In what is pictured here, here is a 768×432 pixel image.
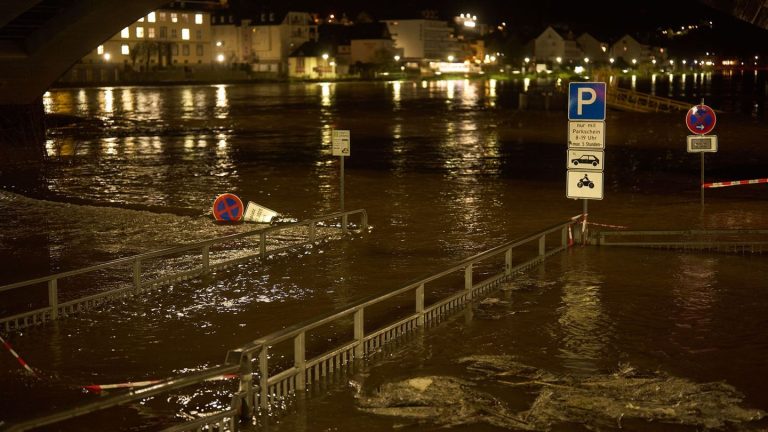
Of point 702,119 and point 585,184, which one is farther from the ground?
point 702,119

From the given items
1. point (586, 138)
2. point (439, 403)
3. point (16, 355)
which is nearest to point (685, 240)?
point (586, 138)

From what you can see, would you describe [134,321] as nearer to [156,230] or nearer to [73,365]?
[73,365]

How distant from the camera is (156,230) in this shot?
18922 millimetres

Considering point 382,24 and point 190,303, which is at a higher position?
point 382,24

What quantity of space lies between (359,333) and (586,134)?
764 cm

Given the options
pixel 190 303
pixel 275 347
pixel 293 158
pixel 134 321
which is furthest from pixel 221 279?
pixel 293 158

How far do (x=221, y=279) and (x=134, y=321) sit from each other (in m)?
2.60

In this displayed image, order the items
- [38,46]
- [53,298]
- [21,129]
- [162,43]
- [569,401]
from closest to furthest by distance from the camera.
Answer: [569,401]
[53,298]
[38,46]
[21,129]
[162,43]

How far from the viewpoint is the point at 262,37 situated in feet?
552

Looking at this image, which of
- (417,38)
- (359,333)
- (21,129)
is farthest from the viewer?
(417,38)

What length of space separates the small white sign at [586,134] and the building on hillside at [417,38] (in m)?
178

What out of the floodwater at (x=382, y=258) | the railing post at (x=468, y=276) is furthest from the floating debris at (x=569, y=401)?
the railing post at (x=468, y=276)

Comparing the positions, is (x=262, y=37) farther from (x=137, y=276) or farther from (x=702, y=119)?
(x=137, y=276)

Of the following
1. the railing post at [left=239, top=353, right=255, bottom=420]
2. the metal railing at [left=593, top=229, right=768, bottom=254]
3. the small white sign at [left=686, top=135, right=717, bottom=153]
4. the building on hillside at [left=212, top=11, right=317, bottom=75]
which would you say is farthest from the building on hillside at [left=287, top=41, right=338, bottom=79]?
the railing post at [left=239, top=353, right=255, bottom=420]
